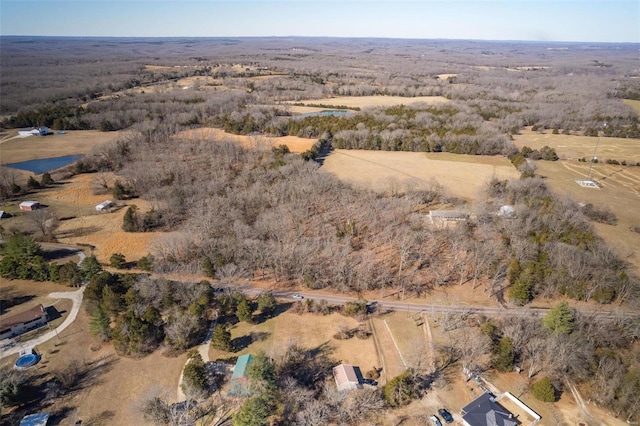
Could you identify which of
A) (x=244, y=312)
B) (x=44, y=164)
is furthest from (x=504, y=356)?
(x=44, y=164)

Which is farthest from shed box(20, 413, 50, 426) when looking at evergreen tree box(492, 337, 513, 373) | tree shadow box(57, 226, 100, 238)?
evergreen tree box(492, 337, 513, 373)

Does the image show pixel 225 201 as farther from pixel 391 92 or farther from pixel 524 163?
pixel 391 92

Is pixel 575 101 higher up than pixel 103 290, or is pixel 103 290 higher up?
pixel 575 101

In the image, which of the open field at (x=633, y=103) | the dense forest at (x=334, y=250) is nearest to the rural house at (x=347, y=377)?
the dense forest at (x=334, y=250)

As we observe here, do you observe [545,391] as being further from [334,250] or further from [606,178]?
[606,178]

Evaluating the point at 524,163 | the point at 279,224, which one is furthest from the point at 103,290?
the point at 524,163

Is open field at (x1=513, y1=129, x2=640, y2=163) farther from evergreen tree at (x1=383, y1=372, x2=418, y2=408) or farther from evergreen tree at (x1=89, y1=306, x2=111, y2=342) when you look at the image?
evergreen tree at (x1=89, y1=306, x2=111, y2=342)

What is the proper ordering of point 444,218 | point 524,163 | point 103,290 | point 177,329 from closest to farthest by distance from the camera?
point 177,329
point 103,290
point 444,218
point 524,163
